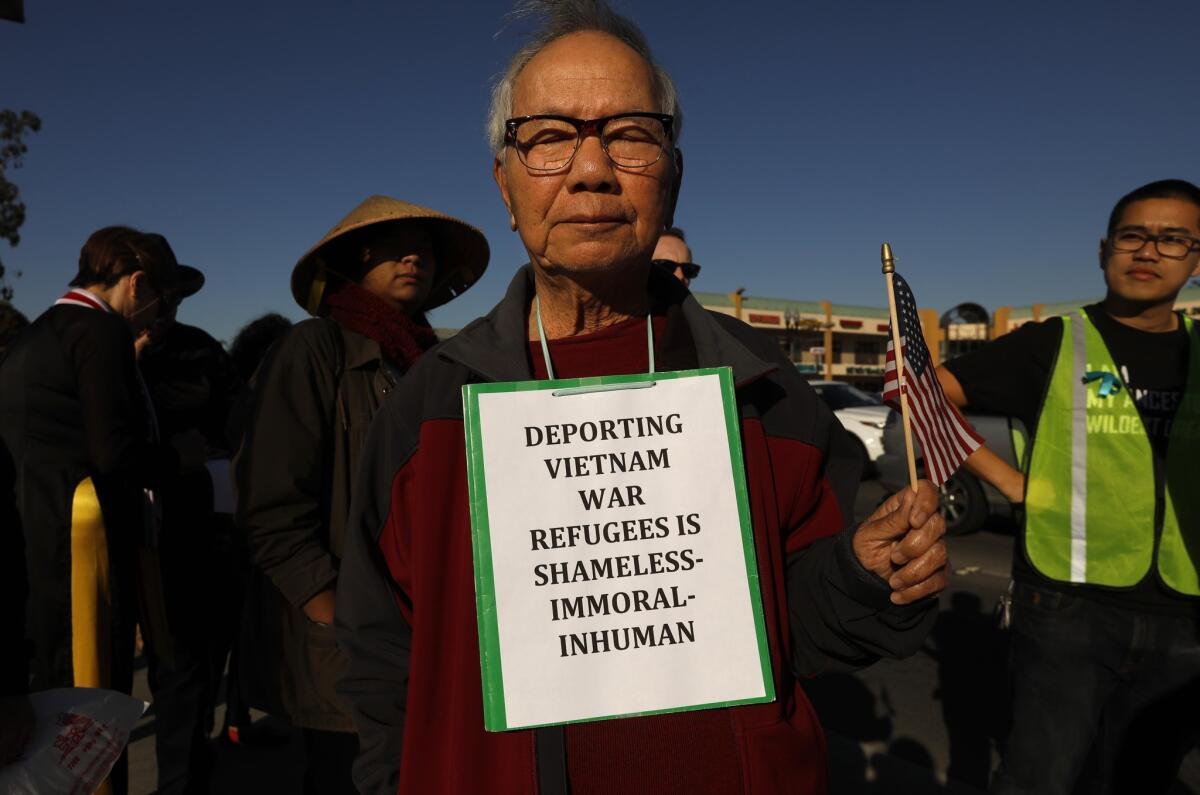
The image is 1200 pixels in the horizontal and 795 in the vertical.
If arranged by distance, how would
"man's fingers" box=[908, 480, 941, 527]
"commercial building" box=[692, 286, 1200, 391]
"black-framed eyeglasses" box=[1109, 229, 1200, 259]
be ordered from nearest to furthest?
"man's fingers" box=[908, 480, 941, 527] < "black-framed eyeglasses" box=[1109, 229, 1200, 259] < "commercial building" box=[692, 286, 1200, 391]

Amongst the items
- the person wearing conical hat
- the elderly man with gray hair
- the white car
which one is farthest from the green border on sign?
the white car

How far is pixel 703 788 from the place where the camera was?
1.21 metres

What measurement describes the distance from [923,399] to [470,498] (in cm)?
71

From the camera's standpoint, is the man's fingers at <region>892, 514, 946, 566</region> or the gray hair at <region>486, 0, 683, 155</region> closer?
the man's fingers at <region>892, 514, 946, 566</region>

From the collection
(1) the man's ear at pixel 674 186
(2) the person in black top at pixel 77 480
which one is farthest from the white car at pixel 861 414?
(1) the man's ear at pixel 674 186

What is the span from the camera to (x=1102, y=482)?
2.22 m

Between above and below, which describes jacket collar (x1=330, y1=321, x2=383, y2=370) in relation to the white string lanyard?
above

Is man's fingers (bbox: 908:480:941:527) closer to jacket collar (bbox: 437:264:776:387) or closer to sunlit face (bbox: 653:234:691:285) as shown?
jacket collar (bbox: 437:264:776:387)

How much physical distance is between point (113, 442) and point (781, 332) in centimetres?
4556

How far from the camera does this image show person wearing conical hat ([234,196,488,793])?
7.04 feet

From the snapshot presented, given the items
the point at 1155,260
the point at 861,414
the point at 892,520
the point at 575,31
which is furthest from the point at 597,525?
the point at 861,414

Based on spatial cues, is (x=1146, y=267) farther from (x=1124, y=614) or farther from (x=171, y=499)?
(x=171, y=499)

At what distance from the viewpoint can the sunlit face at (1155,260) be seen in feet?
7.35

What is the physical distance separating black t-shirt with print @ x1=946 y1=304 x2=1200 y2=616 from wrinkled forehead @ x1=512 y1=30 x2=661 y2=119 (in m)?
1.61
